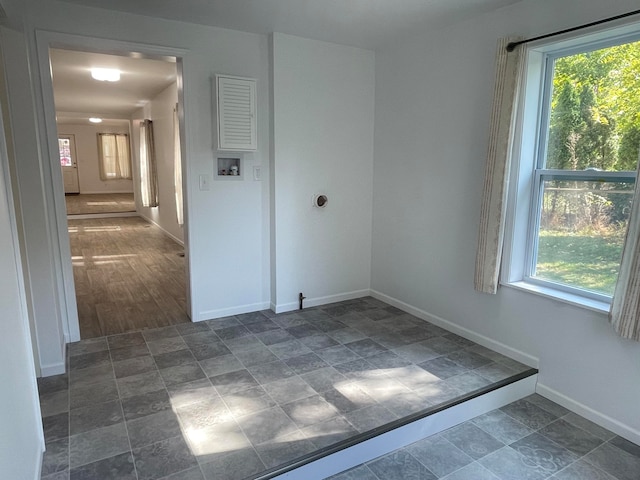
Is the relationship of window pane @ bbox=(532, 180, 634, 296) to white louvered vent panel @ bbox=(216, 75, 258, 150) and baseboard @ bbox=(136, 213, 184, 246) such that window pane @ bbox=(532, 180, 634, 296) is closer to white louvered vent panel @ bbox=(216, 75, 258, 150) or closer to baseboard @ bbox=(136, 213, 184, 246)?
white louvered vent panel @ bbox=(216, 75, 258, 150)

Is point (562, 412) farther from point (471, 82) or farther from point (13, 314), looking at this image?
point (13, 314)

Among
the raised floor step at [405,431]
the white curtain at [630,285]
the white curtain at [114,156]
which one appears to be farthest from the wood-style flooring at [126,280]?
the white curtain at [114,156]

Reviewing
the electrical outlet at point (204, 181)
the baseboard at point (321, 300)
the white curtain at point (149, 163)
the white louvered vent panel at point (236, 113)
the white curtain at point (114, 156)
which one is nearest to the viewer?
the white louvered vent panel at point (236, 113)

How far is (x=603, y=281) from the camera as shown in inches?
95.9

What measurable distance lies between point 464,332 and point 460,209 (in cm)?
96

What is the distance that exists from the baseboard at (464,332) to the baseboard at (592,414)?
0.17 metres

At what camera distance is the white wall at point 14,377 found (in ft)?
4.52

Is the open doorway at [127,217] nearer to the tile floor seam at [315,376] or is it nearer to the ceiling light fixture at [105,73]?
the ceiling light fixture at [105,73]

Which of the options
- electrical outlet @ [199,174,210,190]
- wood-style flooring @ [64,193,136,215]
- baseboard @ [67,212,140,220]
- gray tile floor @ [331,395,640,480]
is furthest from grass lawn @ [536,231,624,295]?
wood-style flooring @ [64,193,136,215]

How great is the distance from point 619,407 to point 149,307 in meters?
3.61

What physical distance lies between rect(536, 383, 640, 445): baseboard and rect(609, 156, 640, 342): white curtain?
1.72 feet

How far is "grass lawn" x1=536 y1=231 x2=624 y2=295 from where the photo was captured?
2393mm

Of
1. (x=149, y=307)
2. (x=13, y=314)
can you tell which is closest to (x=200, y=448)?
(x=13, y=314)

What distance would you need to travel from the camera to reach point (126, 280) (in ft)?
15.6
